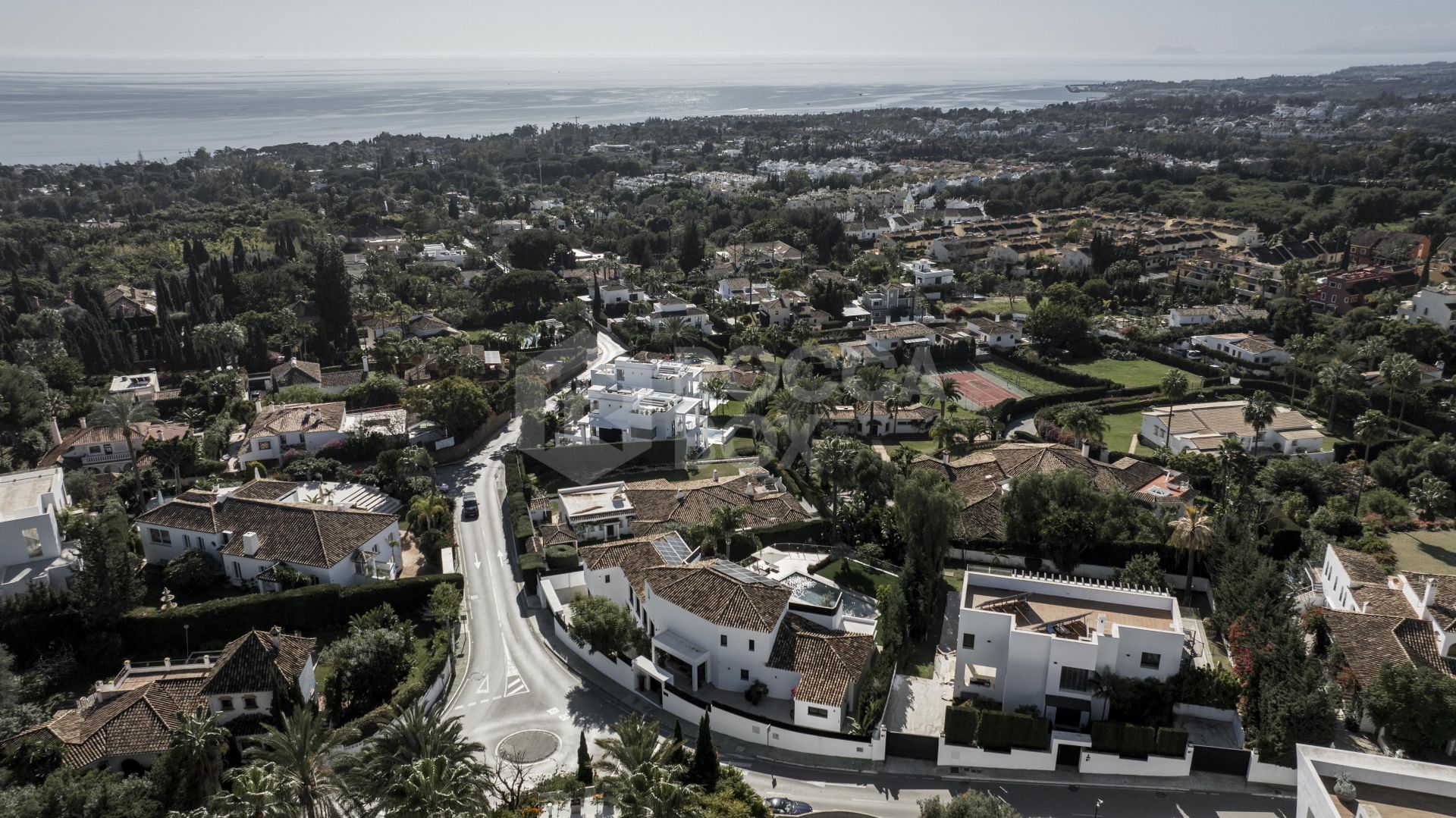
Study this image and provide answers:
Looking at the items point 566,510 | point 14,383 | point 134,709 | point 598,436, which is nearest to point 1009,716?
point 566,510

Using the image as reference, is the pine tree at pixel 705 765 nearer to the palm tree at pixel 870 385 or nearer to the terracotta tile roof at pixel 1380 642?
the terracotta tile roof at pixel 1380 642

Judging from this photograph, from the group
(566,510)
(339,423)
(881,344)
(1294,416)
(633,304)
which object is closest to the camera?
(566,510)

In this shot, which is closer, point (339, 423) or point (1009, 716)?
point (1009, 716)

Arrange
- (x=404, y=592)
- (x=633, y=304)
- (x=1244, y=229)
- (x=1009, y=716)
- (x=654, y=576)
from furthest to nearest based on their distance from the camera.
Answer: (x=1244, y=229) < (x=633, y=304) < (x=404, y=592) < (x=654, y=576) < (x=1009, y=716)

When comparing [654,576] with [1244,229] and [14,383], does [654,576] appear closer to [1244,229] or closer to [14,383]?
[14,383]

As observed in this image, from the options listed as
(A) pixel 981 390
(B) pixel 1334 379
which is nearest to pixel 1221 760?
(B) pixel 1334 379

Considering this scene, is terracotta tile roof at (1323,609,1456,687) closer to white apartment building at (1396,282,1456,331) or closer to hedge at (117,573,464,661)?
hedge at (117,573,464,661)

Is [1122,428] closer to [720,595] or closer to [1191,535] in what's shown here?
[1191,535]
